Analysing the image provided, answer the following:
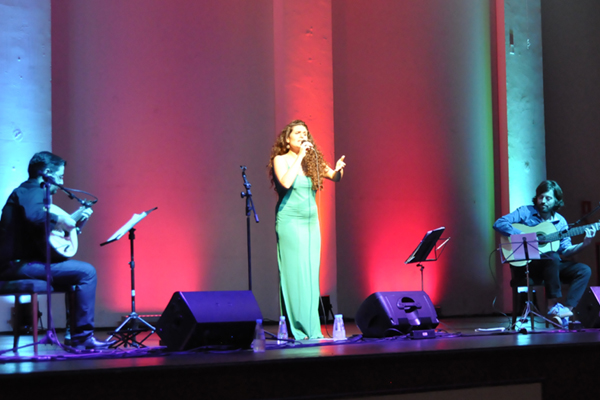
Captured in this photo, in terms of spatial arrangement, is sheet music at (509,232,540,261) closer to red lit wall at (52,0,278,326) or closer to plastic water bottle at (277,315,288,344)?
plastic water bottle at (277,315,288,344)

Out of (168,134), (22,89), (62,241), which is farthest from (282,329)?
(22,89)

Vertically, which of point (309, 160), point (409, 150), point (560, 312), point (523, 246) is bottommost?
point (560, 312)

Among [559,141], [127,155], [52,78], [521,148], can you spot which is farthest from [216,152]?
[559,141]

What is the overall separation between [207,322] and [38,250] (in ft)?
4.38

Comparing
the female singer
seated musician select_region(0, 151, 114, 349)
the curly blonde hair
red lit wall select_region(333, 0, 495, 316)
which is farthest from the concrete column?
red lit wall select_region(333, 0, 495, 316)

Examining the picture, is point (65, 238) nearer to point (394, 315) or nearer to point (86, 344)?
point (86, 344)

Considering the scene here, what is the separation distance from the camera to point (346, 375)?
2.45 metres

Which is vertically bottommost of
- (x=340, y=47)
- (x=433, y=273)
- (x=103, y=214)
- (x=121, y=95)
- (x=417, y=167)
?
(x=433, y=273)

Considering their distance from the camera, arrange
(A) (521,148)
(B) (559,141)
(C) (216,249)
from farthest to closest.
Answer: (B) (559,141) < (A) (521,148) < (C) (216,249)

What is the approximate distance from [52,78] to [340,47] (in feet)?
10.7

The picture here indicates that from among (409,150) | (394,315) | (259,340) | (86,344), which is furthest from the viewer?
(409,150)

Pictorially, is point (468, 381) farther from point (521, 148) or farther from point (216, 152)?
point (521, 148)

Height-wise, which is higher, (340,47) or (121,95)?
(340,47)

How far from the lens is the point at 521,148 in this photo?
7.35m
